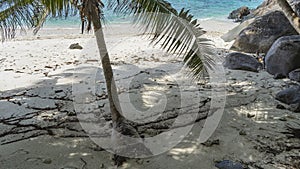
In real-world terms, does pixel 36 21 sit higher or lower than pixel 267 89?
higher

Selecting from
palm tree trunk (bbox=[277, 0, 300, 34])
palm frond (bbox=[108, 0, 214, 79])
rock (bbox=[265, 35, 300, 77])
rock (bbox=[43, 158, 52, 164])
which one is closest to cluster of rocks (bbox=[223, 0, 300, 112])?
rock (bbox=[265, 35, 300, 77])

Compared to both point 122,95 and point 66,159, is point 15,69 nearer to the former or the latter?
point 122,95

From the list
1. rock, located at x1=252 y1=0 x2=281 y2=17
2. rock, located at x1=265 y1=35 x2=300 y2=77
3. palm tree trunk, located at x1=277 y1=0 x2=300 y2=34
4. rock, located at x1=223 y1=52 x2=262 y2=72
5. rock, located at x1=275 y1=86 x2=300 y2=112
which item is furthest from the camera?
rock, located at x1=252 y1=0 x2=281 y2=17

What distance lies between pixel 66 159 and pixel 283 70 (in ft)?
14.3

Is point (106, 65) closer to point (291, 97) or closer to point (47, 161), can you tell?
point (47, 161)

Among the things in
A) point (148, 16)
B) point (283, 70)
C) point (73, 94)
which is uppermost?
point (148, 16)

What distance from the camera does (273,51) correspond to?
19.0 feet

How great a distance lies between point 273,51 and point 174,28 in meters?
3.89

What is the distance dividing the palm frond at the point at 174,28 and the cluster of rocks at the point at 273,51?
6.49 feet

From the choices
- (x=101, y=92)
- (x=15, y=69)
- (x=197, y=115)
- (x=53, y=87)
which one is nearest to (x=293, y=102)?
(x=197, y=115)

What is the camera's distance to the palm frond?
8.66 feet

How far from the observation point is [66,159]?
2840mm

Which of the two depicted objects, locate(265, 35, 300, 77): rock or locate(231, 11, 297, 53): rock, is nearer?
locate(265, 35, 300, 77): rock

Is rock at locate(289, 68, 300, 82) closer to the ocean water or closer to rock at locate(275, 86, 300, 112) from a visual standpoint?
rock at locate(275, 86, 300, 112)
